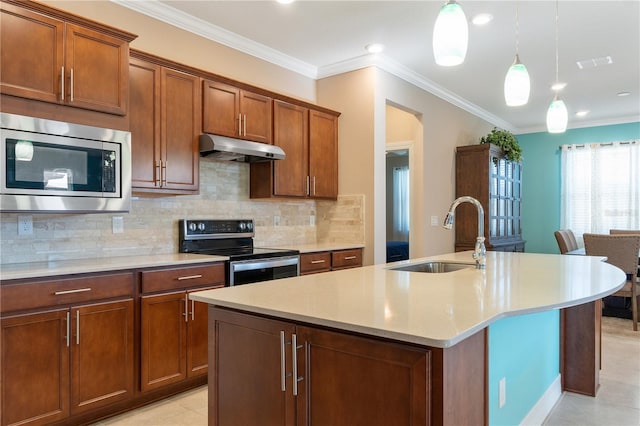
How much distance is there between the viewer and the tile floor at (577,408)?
7.99 ft

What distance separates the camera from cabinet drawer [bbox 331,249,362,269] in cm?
400

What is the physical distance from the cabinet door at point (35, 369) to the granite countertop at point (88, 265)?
213 mm

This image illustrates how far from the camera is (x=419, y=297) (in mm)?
1581

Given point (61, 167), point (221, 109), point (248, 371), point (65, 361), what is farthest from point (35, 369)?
point (221, 109)

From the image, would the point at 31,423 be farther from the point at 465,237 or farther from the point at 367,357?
the point at 465,237

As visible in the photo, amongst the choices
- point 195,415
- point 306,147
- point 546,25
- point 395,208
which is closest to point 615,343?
point 546,25

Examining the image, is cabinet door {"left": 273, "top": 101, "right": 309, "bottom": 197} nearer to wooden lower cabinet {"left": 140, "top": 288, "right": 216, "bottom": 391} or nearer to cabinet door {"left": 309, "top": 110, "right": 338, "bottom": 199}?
cabinet door {"left": 309, "top": 110, "right": 338, "bottom": 199}

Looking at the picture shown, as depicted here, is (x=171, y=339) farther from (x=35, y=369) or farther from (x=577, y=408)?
(x=577, y=408)

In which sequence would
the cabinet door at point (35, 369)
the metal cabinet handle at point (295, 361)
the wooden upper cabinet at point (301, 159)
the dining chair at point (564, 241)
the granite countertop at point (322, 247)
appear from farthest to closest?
1. the dining chair at point (564, 241)
2. the wooden upper cabinet at point (301, 159)
3. the granite countertop at point (322, 247)
4. the cabinet door at point (35, 369)
5. the metal cabinet handle at point (295, 361)

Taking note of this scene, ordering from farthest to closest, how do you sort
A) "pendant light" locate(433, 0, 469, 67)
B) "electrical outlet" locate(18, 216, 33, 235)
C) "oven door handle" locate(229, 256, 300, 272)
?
"oven door handle" locate(229, 256, 300, 272), "electrical outlet" locate(18, 216, 33, 235), "pendant light" locate(433, 0, 469, 67)

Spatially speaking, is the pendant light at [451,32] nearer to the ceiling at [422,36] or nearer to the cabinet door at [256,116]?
the ceiling at [422,36]

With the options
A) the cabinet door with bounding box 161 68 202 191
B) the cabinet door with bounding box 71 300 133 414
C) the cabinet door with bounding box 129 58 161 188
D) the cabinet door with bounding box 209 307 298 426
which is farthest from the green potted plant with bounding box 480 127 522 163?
the cabinet door with bounding box 209 307 298 426

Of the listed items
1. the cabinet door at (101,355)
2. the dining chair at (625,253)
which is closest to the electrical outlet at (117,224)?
the cabinet door at (101,355)

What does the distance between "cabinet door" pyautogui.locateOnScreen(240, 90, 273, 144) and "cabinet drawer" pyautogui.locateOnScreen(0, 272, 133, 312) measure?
5.40 feet
